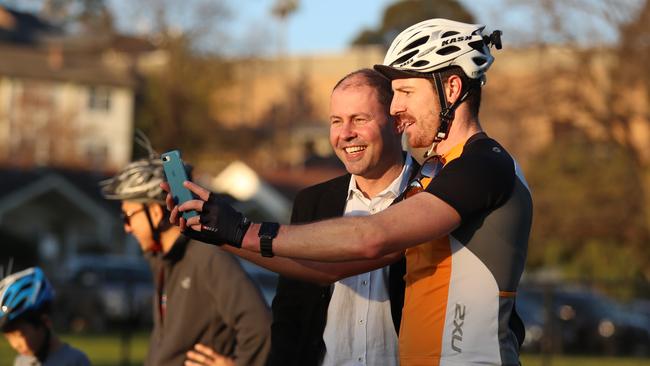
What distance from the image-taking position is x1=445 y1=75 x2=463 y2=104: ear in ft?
16.2

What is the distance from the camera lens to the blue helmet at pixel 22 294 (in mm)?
7668

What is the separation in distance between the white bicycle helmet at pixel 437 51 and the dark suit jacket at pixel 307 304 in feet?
4.21

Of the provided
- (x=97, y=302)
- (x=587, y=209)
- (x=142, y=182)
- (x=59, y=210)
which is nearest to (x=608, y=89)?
(x=587, y=209)

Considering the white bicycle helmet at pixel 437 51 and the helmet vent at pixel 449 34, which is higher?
the helmet vent at pixel 449 34

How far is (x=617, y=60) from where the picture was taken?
134ft

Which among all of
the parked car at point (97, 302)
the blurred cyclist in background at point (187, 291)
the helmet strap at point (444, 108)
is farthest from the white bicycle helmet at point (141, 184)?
the parked car at point (97, 302)

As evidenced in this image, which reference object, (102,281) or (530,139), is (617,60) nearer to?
(530,139)

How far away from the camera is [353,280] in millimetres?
6137

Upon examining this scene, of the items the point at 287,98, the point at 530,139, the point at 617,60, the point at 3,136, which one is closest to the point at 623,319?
the point at 617,60

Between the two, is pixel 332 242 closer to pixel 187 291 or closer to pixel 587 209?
pixel 187 291

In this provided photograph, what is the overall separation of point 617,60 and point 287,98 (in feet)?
180

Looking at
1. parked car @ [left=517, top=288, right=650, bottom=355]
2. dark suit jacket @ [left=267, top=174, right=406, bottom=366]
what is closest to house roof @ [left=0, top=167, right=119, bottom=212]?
parked car @ [left=517, top=288, right=650, bottom=355]

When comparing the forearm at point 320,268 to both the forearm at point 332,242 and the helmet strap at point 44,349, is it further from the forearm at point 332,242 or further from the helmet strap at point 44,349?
the helmet strap at point 44,349

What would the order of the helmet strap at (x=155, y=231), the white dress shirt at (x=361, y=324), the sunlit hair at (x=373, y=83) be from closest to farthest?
the white dress shirt at (x=361, y=324)
the sunlit hair at (x=373, y=83)
the helmet strap at (x=155, y=231)
